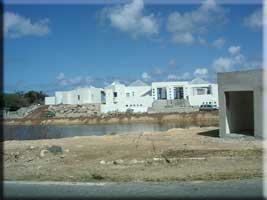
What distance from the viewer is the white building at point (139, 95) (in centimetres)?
10625

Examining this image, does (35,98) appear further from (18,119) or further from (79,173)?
(79,173)

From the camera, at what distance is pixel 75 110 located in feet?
353

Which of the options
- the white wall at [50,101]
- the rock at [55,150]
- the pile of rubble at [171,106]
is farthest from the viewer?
the white wall at [50,101]

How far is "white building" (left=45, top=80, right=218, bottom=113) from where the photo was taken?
106 metres

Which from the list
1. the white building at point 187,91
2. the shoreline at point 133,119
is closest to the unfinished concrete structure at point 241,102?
the shoreline at point 133,119

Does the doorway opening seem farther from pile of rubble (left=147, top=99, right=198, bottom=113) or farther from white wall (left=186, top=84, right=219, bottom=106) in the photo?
white wall (left=186, top=84, right=219, bottom=106)

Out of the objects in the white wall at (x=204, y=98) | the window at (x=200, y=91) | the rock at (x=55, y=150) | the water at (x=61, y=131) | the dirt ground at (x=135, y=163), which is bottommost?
the water at (x=61, y=131)

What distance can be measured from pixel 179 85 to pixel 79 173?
97723 millimetres

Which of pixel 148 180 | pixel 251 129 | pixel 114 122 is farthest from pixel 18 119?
pixel 148 180

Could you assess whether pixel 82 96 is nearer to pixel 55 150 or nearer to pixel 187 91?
pixel 187 91

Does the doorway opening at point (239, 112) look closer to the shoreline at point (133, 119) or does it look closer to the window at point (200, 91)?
the shoreline at point (133, 119)

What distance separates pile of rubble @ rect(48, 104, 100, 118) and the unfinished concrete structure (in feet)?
250

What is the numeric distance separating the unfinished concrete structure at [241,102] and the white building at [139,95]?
7483cm

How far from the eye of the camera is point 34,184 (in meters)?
12.0
